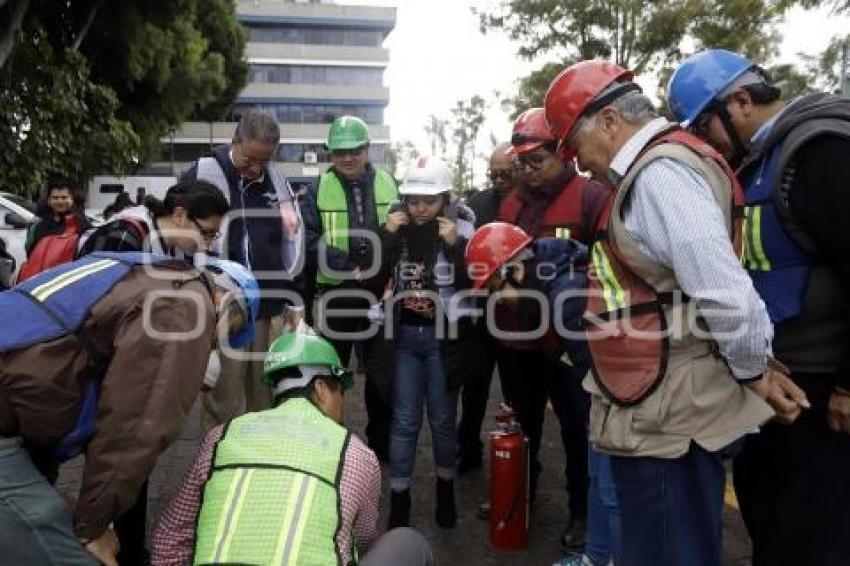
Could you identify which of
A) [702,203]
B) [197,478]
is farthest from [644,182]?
[197,478]

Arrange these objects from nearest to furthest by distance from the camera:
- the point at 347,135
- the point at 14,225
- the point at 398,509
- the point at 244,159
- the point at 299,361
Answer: the point at 299,361 < the point at 398,509 < the point at 244,159 < the point at 347,135 < the point at 14,225

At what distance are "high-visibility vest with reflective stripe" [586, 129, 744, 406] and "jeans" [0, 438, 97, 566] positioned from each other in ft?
4.74

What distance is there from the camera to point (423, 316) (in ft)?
12.0

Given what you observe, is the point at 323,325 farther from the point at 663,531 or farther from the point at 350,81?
the point at 350,81

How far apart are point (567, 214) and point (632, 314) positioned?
1.55 metres

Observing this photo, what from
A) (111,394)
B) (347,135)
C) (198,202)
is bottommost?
(111,394)

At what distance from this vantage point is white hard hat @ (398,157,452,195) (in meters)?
3.61

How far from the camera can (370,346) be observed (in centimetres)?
378

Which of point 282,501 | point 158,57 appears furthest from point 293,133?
point 282,501

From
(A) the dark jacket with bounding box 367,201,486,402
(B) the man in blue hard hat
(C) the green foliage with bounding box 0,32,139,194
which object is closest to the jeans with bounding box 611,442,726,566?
(B) the man in blue hard hat

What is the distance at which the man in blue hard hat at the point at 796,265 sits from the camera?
213 centimetres

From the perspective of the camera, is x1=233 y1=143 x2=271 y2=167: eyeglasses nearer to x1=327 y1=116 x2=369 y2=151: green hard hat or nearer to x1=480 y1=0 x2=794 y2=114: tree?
x1=327 y1=116 x2=369 y2=151: green hard hat

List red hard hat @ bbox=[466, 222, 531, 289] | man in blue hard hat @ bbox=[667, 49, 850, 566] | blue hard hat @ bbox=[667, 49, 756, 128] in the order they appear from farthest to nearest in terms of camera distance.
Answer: red hard hat @ bbox=[466, 222, 531, 289] < blue hard hat @ bbox=[667, 49, 756, 128] < man in blue hard hat @ bbox=[667, 49, 850, 566]

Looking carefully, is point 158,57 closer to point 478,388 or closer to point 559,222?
point 478,388
